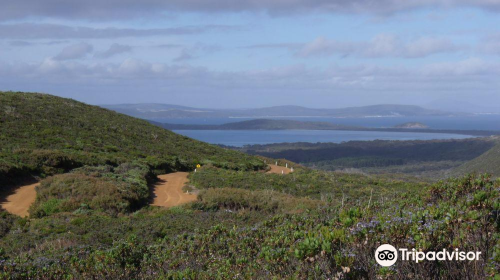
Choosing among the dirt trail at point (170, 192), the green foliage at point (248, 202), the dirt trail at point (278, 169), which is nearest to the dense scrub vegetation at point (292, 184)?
the dirt trail at point (170, 192)

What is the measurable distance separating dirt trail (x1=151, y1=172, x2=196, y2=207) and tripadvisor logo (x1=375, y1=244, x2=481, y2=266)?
1195cm

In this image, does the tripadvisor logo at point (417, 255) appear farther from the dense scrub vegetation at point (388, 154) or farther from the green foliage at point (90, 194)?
the dense scrub vegetation at point (388, 154)

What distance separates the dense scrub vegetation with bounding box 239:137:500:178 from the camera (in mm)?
93562

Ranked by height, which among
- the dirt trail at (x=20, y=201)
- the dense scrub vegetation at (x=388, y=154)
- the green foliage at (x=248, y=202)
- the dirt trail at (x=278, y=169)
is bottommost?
the dense scrub vegetation at (x=388, y=154)

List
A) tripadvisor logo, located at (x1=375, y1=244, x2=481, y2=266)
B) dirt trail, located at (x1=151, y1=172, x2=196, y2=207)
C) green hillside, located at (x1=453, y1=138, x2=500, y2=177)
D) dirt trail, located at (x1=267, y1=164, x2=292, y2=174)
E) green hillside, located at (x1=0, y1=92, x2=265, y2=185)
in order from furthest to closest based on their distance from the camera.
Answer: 1. green hillside, located at (x1=453, y1=138, x2=500, y2=177)
2. dirt trail, located at (x1=267, y1=164, x2=292, y2=174)
3. green hillside, located at (x1=0, y1=92, x2=265, y2=185)
4. dirt trail, located at (x1=151, y1=172, x2=196, y2=207)
5. tripadvisor logo, located at (x1=375, y1=244, x2=481, y2=266)

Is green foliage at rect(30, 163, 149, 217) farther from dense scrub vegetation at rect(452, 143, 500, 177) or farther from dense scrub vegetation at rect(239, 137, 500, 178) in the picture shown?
dense scrub vegetation at rect(239, 137, 500, 178)

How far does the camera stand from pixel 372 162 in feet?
320

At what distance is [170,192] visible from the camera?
57.7 feet


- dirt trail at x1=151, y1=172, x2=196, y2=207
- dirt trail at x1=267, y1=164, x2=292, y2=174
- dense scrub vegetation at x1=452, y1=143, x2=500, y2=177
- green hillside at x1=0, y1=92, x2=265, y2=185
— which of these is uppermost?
green hillside at x1=0, y1=92, x2=265, y2=185

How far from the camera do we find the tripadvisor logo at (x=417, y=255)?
3686 mm

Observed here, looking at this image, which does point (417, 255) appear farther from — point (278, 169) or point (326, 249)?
point (278, 169)

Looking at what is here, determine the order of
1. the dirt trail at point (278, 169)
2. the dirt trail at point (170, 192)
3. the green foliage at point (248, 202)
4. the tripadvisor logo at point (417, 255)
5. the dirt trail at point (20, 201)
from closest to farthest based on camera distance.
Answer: the tripadvisor logo at point (417, 255), the dirt trail at point (20, 201), the green foliage at point (248, 202), the dirt trail at point (170, 192), the dirt trail at point (278, 169)

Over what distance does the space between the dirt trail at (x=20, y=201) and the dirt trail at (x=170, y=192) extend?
4.05 metres

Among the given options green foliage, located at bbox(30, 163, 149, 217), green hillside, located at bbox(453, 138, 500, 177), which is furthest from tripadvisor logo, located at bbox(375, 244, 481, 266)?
green hillside, located at bbox(453, 138, 500, 177)
